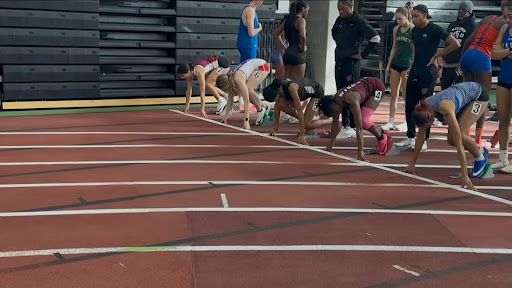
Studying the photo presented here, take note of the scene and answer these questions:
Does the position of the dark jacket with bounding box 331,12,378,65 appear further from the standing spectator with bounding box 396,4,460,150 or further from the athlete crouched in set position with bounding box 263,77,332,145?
the standing spectator with bounding box 396,4,460,150

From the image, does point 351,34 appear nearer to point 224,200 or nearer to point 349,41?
point 349,41

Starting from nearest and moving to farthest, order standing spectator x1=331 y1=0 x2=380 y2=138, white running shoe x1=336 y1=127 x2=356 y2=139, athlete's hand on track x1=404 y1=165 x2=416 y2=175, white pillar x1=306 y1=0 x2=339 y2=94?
athlete's hand on track x1=404 y1=165 x2=416 y2=175 → standing spectator x1=331 y1=0 x2=380 y2=138 → white running shoe x1=336 y1=127 x2=356 y2=139 → white pillar x1=306 y1=0 x2=339 y2=94

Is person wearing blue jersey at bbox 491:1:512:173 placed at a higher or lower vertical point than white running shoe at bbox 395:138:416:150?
higher

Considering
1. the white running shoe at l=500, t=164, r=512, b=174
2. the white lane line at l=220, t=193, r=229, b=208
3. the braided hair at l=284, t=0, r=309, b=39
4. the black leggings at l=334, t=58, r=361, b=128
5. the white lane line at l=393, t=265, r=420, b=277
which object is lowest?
the white running shoe at l=500, t=164, r=512, b=174

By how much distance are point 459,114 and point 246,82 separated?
4104 mm

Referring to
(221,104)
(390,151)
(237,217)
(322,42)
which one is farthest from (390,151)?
(322,42)

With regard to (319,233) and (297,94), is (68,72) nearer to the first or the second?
(297,94)

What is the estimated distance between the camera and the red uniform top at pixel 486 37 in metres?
8.02

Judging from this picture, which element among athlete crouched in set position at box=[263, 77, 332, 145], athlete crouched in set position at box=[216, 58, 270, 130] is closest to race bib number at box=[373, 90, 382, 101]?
athlete crouched in set position at box=[263, 77, 332, 145]

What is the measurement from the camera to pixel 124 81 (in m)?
13.3

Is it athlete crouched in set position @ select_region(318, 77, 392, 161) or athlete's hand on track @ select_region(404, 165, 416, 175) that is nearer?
athlete's hand on track @ select_region(404, 165, 416, 175)

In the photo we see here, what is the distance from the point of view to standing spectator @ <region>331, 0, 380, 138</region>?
9.43 meters

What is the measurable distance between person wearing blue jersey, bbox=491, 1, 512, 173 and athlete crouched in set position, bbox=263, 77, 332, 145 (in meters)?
2.56

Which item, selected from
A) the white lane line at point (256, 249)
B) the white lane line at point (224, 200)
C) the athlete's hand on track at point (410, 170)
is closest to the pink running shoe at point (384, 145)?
the athlete's hand on track at point (410, 170)
